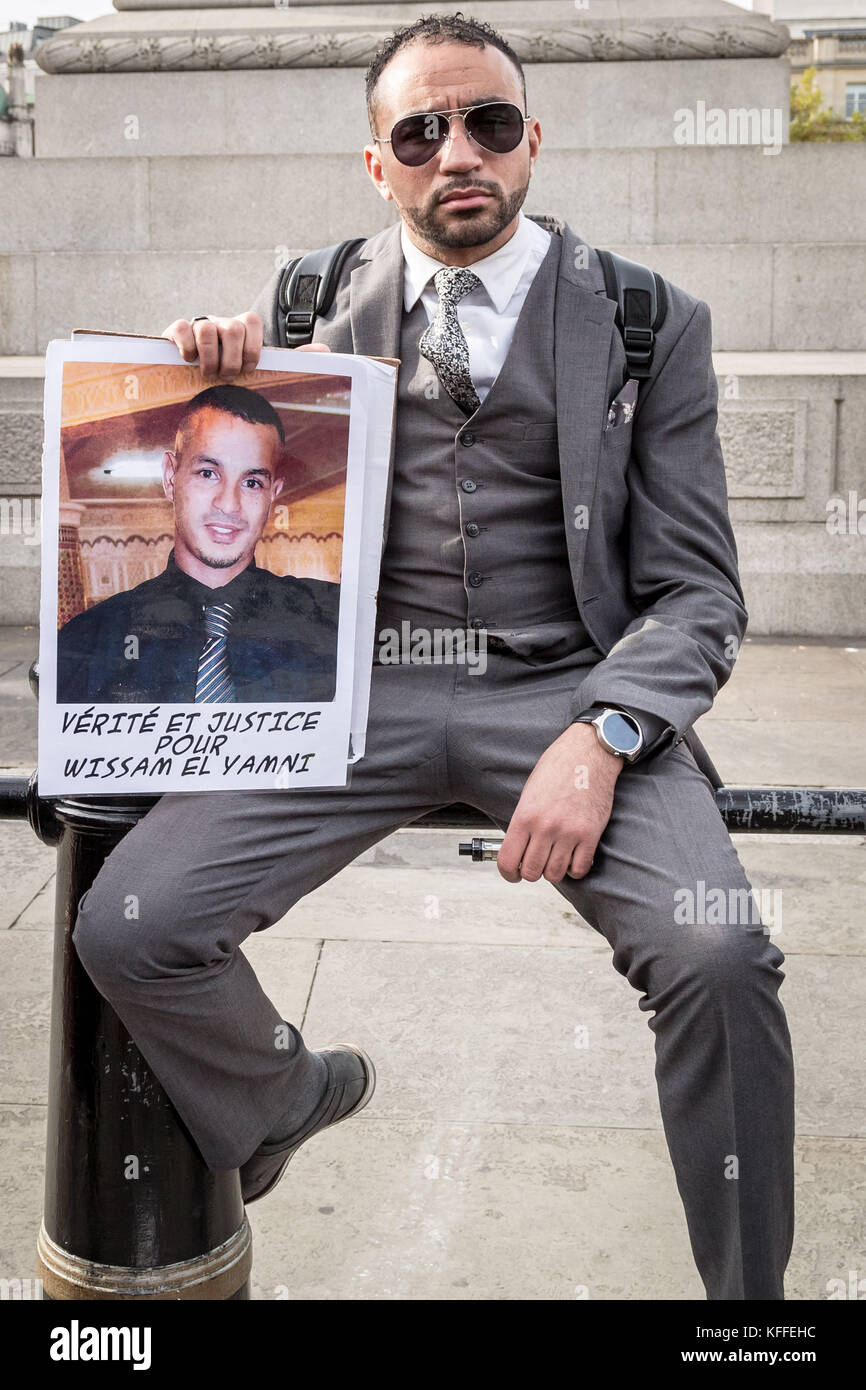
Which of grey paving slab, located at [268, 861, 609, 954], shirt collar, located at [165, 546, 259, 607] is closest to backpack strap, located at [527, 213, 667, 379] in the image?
shirt collar, located at [165, 546, 259, 607]

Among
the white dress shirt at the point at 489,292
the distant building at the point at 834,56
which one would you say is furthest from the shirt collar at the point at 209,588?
the distant building at the point at 834,56

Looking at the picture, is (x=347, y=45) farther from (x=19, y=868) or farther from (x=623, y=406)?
(x=623, y=406)

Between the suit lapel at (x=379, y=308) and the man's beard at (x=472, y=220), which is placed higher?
the man's beard at (x=472, y=220)

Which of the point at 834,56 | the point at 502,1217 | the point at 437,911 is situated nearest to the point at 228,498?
the point at 502,1217

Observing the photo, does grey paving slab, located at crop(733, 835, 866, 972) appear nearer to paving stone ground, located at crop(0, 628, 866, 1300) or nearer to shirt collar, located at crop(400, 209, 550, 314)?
paving stone ground, located at crop(0, 628, 866, 1300)

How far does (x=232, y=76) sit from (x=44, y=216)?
182cm

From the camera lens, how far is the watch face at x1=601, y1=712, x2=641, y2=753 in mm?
2342

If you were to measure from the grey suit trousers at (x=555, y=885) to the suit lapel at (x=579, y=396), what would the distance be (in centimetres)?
34

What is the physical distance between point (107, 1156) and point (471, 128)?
1.91 metres

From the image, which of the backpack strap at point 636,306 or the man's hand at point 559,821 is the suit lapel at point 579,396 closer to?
the backpack strap at point 636,306

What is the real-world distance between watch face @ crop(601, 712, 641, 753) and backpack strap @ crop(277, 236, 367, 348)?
1006 mm

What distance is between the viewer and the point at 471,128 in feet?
8.71

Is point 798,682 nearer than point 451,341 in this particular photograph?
No

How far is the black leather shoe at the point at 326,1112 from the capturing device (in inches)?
95.6
